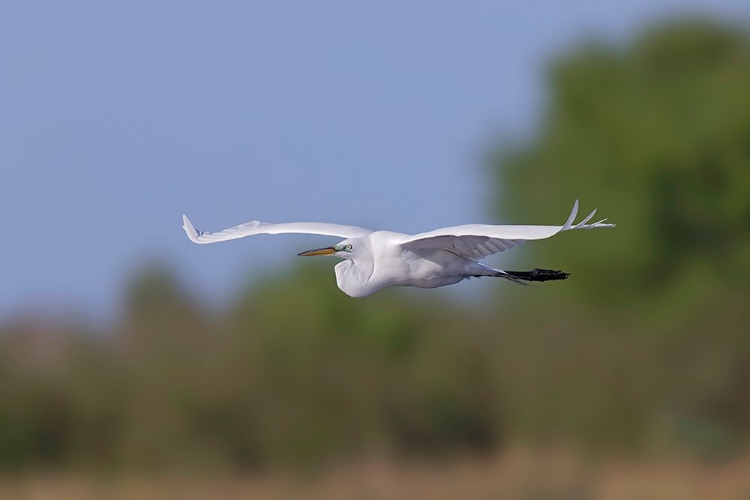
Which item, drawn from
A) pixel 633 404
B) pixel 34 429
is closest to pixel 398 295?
pixel 633 404

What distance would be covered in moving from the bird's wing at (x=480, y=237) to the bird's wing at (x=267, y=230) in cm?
52

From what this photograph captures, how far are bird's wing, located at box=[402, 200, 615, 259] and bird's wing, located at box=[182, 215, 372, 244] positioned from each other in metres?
0.52

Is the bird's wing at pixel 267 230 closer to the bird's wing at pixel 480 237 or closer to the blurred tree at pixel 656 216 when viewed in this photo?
the bird's wing at pixel 480 237

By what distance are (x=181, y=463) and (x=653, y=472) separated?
3594 millimetres

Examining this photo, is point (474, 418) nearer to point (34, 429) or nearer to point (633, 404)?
point (633, 404)

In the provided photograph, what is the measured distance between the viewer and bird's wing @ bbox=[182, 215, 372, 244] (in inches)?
203

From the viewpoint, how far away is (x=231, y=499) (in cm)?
1006

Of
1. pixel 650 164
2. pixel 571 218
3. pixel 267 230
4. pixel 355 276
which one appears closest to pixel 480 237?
pixel 355 276

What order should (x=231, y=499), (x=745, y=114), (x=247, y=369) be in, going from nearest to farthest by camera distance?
(x=231, y=499)
(x=247, y=369)
(x=745, y=114)

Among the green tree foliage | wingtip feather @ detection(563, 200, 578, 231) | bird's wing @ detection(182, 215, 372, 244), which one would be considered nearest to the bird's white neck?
bird's wing @ detection(182, 215, 372, 244)

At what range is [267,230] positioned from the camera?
17.1 ft

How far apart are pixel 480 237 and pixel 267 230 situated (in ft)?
3.47

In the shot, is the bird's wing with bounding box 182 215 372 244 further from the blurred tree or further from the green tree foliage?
the green tree foliage

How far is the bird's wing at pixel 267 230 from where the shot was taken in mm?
5164
